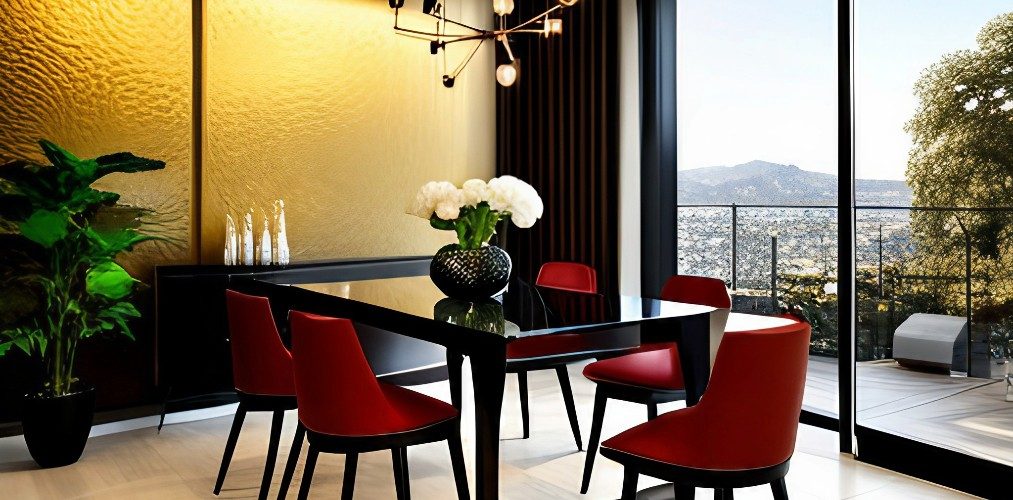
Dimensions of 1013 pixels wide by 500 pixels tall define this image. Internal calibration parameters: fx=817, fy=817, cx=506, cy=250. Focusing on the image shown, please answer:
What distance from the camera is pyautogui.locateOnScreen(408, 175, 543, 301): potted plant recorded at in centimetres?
301

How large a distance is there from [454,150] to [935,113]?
3500 mm

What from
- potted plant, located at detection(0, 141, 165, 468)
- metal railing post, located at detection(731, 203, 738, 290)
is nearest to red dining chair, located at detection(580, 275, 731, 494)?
metal railing post, located at detection(731, 203, 738, 290)

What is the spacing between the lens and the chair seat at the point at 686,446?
216 centimetres

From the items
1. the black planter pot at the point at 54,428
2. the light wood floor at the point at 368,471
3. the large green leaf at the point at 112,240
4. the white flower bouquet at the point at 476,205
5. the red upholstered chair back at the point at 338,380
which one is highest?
the white flower bouquet at the point at 476,205

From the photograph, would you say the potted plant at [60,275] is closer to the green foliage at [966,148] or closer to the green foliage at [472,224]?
the green foliage at [472,224]

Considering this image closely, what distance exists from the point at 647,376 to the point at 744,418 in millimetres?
1130

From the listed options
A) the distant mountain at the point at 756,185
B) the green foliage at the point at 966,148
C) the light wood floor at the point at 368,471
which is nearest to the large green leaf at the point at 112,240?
the light wood floor at the point at 368,471

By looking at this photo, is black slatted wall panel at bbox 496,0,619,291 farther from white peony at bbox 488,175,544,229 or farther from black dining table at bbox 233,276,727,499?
white peony at bbox 488,175,544,229

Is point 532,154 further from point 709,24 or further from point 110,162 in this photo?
point 110,162

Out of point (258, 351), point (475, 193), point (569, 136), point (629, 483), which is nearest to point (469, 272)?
point (475, 193)

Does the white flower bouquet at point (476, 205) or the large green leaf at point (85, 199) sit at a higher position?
the large green leaf at point (85, 199)

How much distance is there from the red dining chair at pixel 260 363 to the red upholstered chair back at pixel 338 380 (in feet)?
1.83

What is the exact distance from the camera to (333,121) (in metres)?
5.49

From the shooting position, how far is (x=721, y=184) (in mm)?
5504
